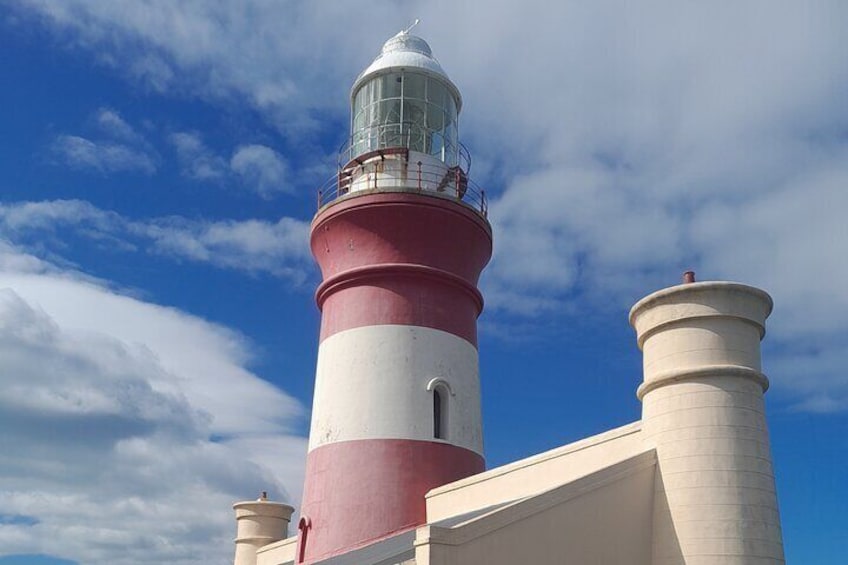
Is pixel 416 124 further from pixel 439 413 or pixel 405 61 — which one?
pixel 439 413

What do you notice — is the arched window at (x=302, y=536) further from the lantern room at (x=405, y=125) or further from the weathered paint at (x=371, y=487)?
the lantern room at (x=405, y=125)

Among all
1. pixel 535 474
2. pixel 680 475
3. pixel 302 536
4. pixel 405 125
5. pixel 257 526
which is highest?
pixel 405 125

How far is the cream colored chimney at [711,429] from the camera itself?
9984mm

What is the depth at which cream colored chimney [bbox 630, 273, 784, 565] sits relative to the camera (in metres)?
9.98

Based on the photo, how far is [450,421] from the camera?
1499cm

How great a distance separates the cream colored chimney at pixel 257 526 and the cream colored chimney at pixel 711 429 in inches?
482

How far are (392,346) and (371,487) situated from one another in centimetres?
242

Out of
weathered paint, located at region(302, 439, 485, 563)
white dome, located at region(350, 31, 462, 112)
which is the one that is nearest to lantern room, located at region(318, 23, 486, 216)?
white dome, located at region(350, 31, 462, 112)

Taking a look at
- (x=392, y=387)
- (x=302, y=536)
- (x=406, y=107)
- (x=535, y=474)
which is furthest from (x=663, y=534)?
(x=406, y=107)

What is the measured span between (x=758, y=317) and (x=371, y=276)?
22.8 feet

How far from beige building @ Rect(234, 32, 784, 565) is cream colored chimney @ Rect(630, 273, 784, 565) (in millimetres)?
18

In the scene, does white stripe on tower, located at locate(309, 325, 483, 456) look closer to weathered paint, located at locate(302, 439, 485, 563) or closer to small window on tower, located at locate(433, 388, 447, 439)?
small window on tower, located at locate(433, 388, 447, 439)

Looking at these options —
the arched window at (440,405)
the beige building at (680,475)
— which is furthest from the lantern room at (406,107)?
the beige building at (680,475)

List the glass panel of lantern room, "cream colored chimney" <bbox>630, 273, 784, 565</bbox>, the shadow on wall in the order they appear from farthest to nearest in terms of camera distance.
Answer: the glass panel of lantern room < the shadow on wall < "cream colored chimney" <bbox>630, 273, 784, 565</bbox>
